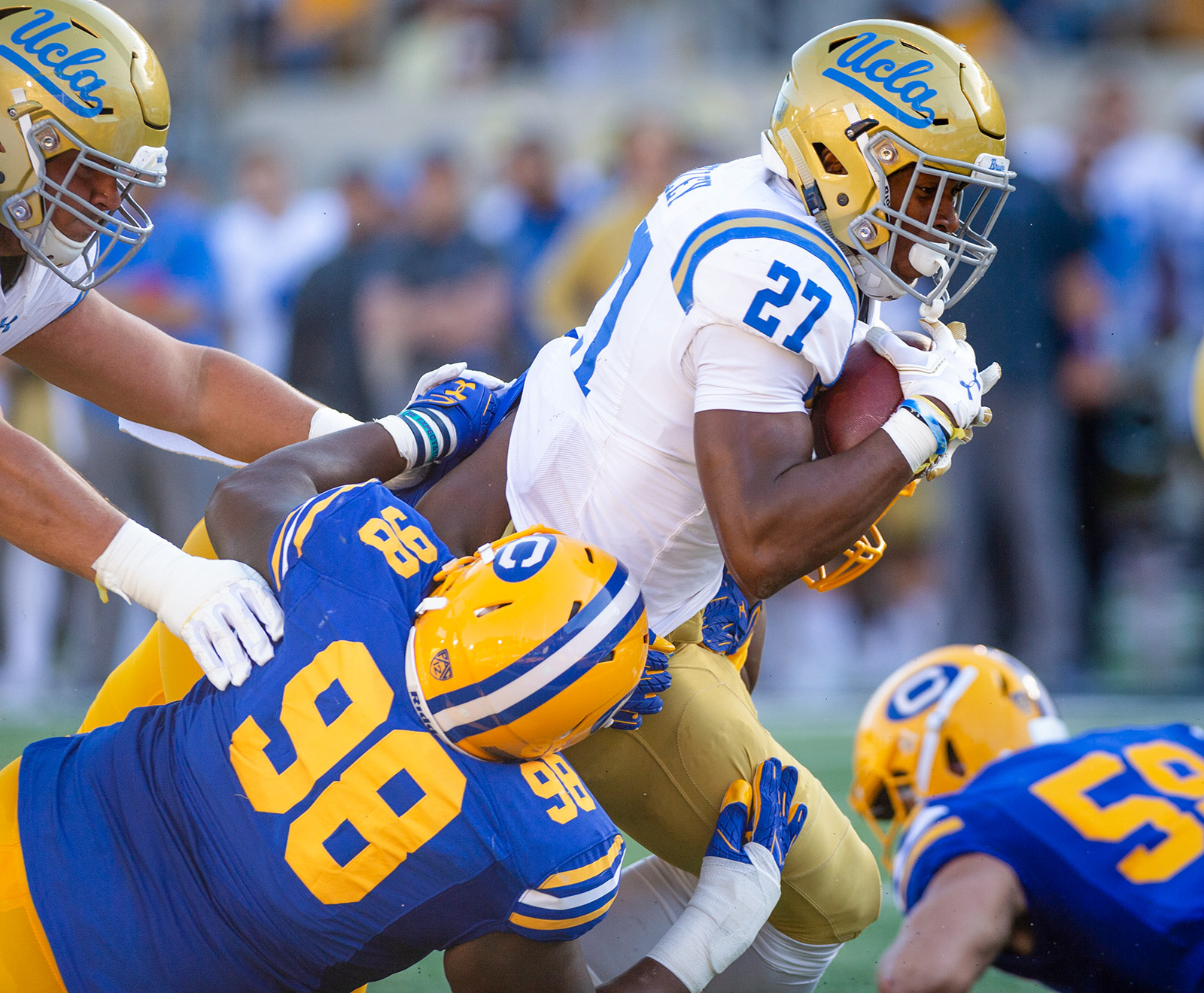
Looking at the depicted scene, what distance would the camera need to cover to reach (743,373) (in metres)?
2.54

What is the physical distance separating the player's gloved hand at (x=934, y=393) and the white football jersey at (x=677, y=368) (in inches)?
6.0

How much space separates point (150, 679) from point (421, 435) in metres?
0.74

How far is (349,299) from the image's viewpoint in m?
7.39

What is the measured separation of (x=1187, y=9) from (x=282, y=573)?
9.52 meters

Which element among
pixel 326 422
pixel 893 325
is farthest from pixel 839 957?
pixel 893 325

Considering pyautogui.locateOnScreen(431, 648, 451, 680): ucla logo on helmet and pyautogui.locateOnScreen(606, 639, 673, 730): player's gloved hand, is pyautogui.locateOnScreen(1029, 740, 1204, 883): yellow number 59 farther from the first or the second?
pyautogui.locateOnScreen(431, 648, 451, 680): ucla logo on helmet

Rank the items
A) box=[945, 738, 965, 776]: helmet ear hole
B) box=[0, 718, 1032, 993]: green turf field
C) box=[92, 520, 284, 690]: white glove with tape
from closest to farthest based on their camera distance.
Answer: box=[92, 520, 284, 690]: white glove with tape < box=[945, 738, 965, 776]: helmet ear hole < box=[0, 718, 1032, 993]: green turf field

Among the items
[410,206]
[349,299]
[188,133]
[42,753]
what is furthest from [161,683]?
[188,133]

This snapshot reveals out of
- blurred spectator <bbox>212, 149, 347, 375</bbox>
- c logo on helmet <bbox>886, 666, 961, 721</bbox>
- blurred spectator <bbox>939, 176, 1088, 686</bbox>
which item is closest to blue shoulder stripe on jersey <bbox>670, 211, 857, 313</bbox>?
c logo on helmet <bbox>886, 666, 961, 721</bbox>

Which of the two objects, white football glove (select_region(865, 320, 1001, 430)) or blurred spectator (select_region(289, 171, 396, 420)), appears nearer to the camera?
white football glove (select_region(865, 320, 1001, 430))

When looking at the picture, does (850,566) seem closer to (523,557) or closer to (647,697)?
(647,697)

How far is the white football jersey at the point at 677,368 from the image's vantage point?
2.54 meters

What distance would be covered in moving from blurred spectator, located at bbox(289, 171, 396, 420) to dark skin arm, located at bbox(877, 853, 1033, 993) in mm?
5109

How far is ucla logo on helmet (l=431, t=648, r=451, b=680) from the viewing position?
→ 7.30 feet
